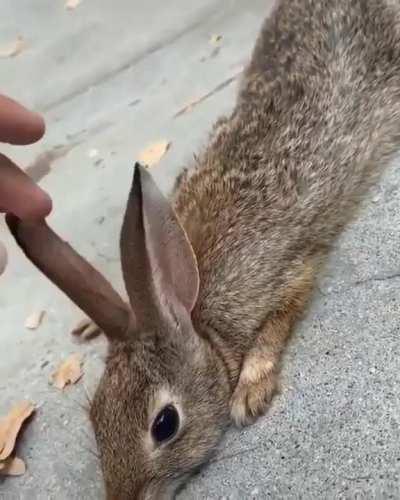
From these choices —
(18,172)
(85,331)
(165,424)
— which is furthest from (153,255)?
(85,331)

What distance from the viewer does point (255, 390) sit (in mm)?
3236

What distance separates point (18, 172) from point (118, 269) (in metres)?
1.89

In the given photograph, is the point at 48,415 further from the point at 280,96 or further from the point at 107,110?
the point at 107,110

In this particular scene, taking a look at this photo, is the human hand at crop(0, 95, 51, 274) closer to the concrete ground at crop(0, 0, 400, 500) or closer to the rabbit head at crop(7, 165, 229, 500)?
the rabbit head at crop(7, 165, 229, 500)

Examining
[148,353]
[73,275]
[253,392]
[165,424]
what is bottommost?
[253,392]

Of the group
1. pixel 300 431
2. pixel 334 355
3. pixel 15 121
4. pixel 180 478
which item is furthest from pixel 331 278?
pixel 15 121

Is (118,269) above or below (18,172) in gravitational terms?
below

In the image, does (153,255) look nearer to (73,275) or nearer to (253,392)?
(73,275)

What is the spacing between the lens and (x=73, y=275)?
2.80 metres

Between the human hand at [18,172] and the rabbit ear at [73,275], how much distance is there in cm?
20

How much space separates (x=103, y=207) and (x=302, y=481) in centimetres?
224

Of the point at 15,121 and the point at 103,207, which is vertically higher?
the point at 15,121

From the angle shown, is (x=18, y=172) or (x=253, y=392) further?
(x=253, y=392)

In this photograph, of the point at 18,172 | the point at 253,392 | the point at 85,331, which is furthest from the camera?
the point at 85,331
